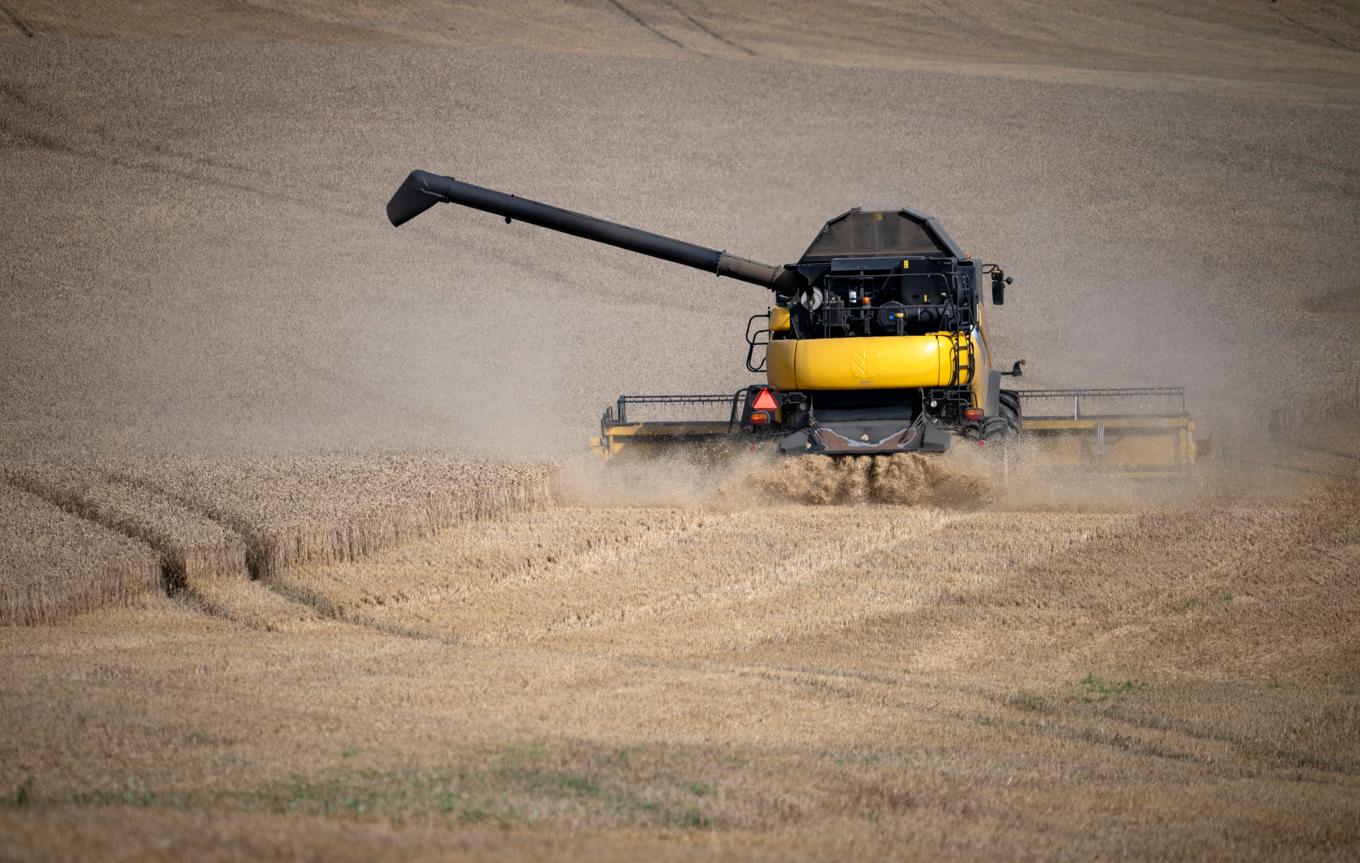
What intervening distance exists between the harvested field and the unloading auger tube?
85.4 inches

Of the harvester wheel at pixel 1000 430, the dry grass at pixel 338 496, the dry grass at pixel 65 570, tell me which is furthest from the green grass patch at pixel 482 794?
the harvester wheel at pixel 1000 430

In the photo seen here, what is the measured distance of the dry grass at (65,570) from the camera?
11.7 m

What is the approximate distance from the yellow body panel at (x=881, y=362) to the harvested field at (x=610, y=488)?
876 millimetres

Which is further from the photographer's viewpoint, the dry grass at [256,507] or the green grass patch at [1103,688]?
the dry grass at [256,507]

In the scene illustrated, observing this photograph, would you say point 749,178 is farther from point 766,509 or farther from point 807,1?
point 766,509

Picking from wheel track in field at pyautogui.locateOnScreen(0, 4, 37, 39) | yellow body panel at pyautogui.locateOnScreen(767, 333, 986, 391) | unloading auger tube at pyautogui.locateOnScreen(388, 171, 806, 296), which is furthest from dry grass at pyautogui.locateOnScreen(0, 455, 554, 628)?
wheel track in field at pyautogui.locateOnScreen(0, 4, 37, 39)

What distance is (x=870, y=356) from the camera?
15883 millimetres

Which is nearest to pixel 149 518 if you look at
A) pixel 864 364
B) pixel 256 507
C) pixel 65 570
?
pixel 256 507

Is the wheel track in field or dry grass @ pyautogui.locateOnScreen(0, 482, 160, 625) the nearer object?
dry grass @ pyautogui.locateOnScreen(0, 482, 160, 625)

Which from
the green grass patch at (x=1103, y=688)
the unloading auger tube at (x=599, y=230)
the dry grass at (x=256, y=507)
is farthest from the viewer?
the unloading auger tube at (x=599, y=230)

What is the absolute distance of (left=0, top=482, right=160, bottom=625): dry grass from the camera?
1171 cm

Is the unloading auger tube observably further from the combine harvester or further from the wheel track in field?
the wheel track in field

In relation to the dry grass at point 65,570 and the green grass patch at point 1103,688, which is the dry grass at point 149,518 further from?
the green grass patch at point 1103,688

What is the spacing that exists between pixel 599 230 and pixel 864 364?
10.8 ft
